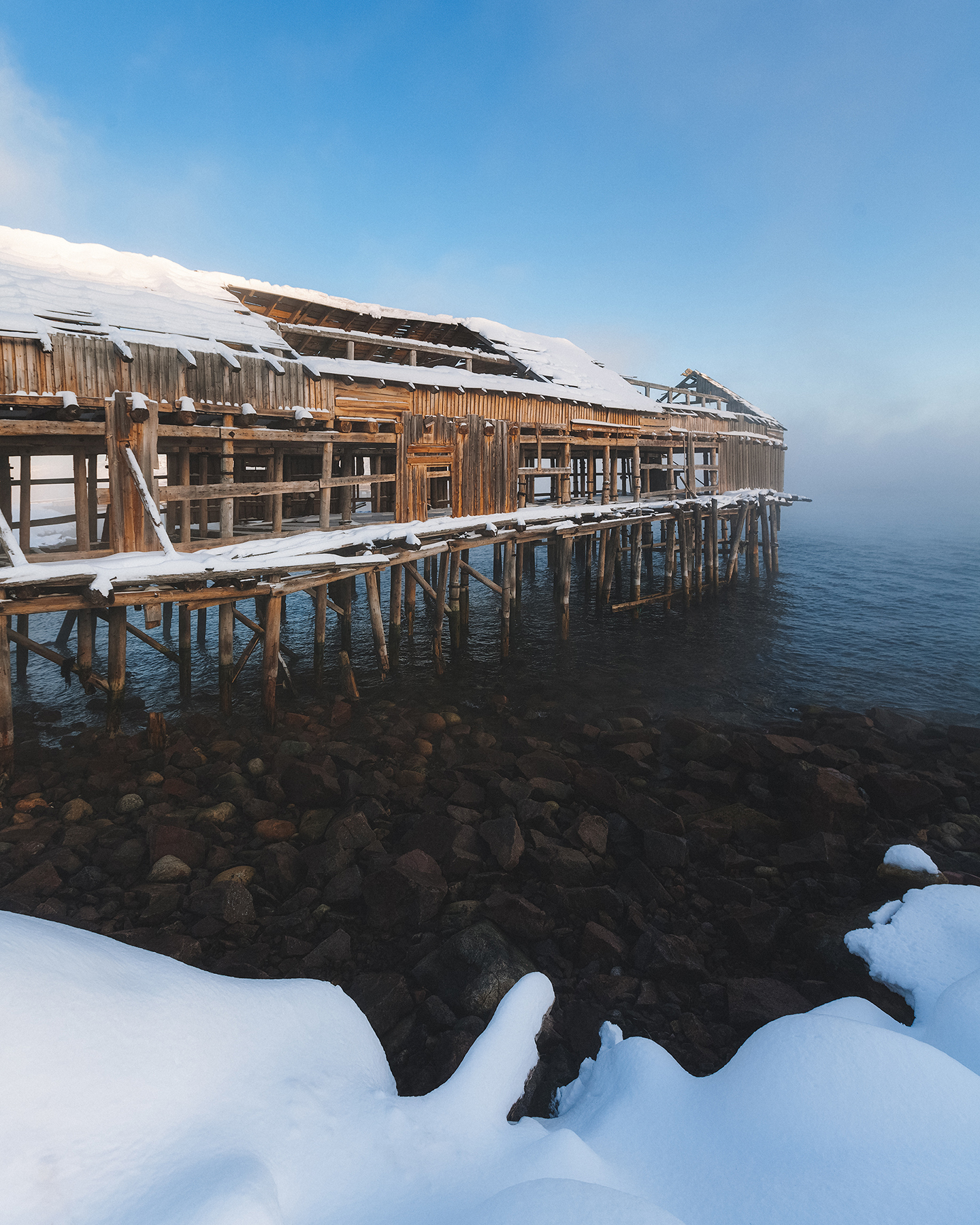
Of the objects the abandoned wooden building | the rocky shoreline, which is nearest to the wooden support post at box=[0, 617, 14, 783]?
the abandoned wooden building

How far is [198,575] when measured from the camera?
880 cm

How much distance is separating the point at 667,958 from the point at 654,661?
1108cm

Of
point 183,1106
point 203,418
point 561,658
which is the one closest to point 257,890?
point 183,1106

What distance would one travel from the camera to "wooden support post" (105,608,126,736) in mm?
9195

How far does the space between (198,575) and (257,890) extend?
4.46m

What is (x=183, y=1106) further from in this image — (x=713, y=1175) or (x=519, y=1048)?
(x=713, y=1175)

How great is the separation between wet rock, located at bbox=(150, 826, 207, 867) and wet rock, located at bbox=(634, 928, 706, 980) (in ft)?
14.2

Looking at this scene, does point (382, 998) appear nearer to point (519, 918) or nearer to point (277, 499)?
point (519, 918)

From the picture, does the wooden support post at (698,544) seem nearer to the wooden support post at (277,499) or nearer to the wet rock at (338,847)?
the wooden support post at (277,499)

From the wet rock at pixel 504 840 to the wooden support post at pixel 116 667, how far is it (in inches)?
231

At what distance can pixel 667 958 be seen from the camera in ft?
17.3

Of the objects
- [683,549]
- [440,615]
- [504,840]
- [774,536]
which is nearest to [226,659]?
[440,615]

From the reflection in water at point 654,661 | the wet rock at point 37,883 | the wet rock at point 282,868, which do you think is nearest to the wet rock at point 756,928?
the wet rock at point 282,868

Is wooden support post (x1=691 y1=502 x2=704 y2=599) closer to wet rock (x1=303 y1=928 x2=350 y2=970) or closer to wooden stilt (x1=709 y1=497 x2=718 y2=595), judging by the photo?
wooden stilt (x1=709 y1=497 x2=718 y2=595)
